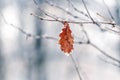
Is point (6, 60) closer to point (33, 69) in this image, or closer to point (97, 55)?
point (33, 69)

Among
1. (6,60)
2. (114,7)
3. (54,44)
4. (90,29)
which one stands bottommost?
(6,60)

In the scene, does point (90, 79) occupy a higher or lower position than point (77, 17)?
lower

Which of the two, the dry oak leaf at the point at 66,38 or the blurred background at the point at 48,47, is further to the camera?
the blurred background at the point at 48,47

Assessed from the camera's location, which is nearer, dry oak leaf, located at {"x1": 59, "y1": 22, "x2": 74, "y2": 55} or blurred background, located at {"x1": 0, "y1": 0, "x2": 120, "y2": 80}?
dry oak leaf, located at {"x1": 59, "y1": 22, "x2": 74, "y2": 55}

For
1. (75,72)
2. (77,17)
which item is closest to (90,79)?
(75,72)

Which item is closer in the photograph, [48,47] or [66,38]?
[66,38]

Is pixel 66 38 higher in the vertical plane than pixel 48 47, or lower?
higher

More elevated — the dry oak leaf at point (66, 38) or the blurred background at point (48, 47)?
the dry oak leaf at point (66, 38)

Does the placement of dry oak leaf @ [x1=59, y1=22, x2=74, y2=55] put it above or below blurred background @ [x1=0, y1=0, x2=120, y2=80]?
above
